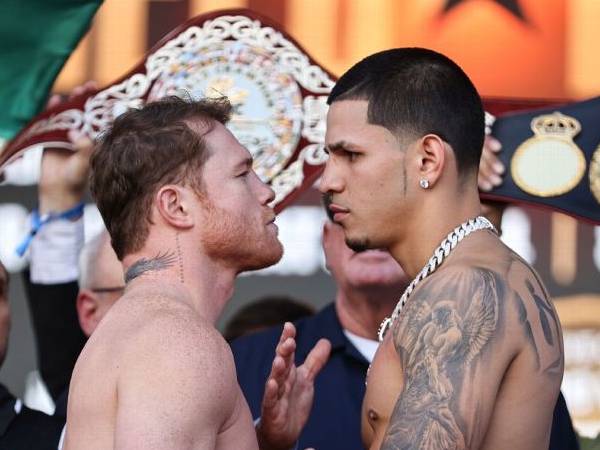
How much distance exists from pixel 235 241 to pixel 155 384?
0.50 meters

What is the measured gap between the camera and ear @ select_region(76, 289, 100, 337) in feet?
14.6

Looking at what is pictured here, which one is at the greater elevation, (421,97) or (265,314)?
(421,97)

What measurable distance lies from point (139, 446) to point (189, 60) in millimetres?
1915

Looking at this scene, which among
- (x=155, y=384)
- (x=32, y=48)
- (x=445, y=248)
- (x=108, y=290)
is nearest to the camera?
(x=155, y=384)

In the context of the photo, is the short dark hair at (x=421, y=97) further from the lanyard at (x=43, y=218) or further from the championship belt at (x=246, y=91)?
the lanyard at (x=43, y=218)

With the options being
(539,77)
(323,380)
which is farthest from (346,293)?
(539,77)

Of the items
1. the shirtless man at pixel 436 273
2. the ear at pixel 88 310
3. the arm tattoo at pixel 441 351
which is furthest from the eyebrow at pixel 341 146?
the ear at pixel 88 310

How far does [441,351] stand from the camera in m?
2.67

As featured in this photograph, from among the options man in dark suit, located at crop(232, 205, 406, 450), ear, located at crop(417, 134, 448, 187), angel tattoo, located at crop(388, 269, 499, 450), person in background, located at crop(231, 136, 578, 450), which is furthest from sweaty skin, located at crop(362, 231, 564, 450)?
man in dark suit, located at crop(232, 205, 406, 450)

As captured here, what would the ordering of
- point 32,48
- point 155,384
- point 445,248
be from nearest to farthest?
point 155,384 → point 445,248 → point 32,48

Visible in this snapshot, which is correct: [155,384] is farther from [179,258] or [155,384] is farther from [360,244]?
[360,244]

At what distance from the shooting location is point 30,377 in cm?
541

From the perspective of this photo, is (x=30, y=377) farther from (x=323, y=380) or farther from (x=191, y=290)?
(x=191, y=290)

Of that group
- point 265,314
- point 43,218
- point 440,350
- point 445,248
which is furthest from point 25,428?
point 440,350
